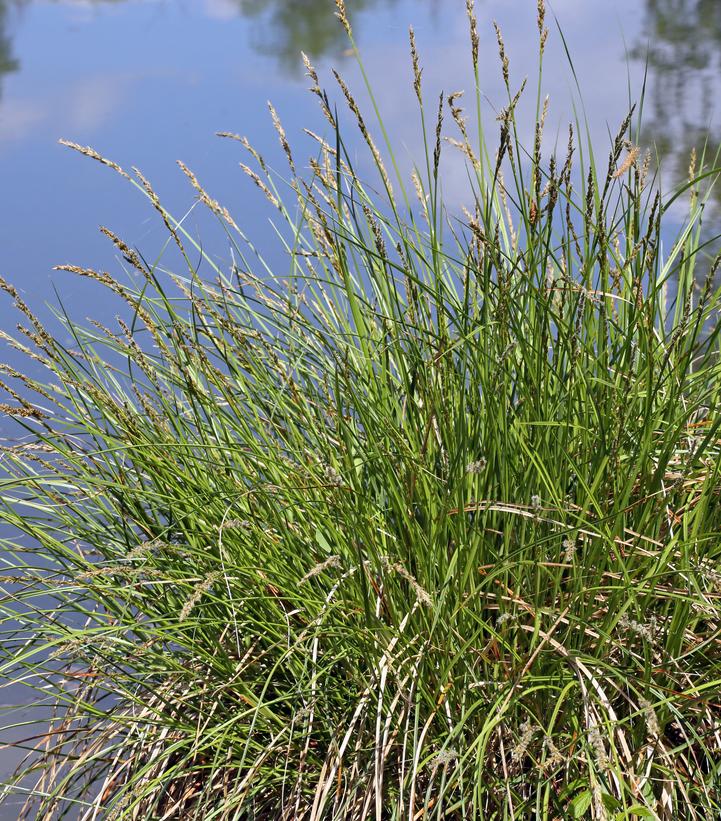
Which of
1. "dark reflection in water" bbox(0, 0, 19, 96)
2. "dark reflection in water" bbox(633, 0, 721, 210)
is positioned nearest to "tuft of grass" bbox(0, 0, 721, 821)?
"dark reflection in water" bbox(633, 0, 721, 210)

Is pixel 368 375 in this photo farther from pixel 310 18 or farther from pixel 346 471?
pixel 310 18

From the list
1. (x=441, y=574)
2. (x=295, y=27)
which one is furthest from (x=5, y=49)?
(x=441, y=574)

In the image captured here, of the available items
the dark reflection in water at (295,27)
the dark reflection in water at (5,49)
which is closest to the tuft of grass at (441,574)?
the dark reflection in water at (295,27)

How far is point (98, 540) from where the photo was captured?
181cm

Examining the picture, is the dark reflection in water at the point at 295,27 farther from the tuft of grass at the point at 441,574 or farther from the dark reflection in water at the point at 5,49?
the tuft of grass at the point at 441,574

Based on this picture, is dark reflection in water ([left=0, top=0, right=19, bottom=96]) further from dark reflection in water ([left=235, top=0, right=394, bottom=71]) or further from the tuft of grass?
the tuft of grass

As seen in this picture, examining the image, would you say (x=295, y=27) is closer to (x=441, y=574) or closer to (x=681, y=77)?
(x=681, y=77)

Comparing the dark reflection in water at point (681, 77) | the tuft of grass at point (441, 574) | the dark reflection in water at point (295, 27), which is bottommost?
the dark reflection in water at point (681, 77)

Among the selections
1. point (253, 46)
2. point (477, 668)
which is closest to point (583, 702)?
point (477, 668)

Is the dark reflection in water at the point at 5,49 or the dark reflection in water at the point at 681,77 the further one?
the dark reflection in water at the point at 5,49

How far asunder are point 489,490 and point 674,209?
3350 mm

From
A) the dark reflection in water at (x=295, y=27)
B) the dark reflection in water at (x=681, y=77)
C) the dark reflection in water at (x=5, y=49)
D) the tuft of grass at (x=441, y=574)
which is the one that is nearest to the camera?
the tuft of grass at (x=441, y=574)

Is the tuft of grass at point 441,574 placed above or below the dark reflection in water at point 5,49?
above

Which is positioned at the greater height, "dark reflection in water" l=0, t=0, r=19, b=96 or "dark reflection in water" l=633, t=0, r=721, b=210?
"dark reflection in water" l=0, t=0, r=19, b=96
